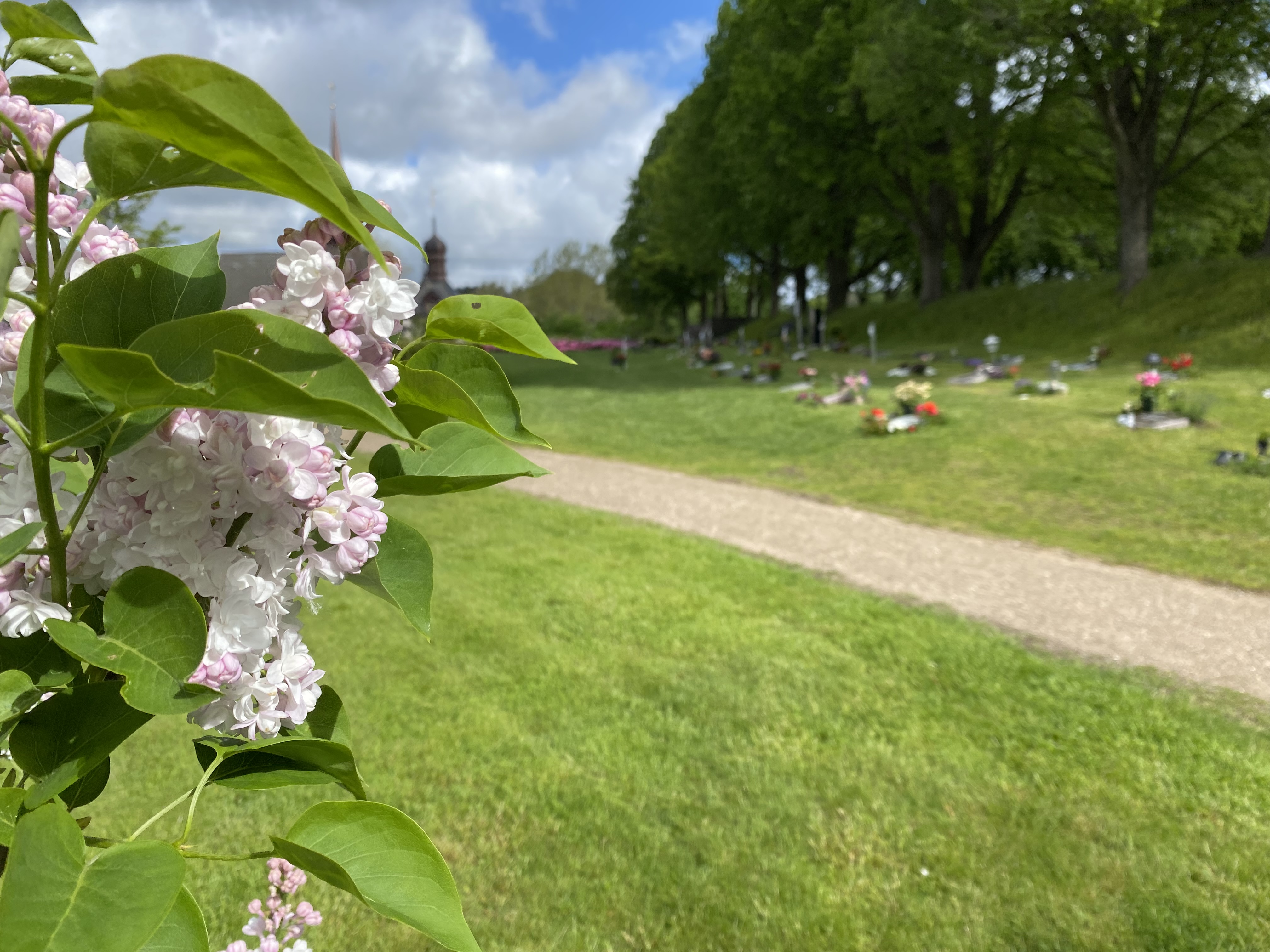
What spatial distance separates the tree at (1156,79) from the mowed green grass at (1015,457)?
15.5 feet

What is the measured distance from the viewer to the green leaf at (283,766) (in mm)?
706

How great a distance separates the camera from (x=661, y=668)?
14.3 feet

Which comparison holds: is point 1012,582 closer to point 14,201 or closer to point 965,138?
point 14,201

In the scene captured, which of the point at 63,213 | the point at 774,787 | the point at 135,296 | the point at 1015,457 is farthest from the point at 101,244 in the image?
the point at 1015,457

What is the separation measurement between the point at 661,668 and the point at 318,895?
6.58 ft

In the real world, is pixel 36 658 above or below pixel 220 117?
below

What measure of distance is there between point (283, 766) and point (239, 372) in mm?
450

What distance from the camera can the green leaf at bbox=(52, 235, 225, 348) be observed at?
597mm

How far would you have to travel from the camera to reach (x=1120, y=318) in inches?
653

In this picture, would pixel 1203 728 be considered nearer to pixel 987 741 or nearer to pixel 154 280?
pixel 987 741

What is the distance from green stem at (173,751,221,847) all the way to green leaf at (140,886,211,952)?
44mm

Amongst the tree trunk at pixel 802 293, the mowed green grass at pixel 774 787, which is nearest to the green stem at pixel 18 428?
the mowed green grass at pixel 774 787

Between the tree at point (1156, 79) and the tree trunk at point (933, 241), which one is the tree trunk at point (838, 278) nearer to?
the tree trunk at point (933, 241)

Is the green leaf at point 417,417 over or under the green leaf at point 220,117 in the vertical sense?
under
